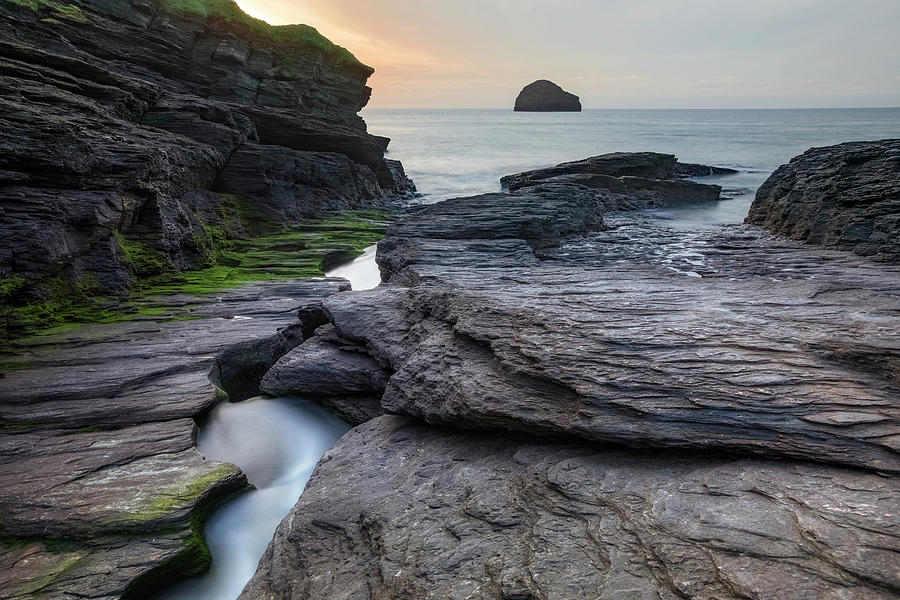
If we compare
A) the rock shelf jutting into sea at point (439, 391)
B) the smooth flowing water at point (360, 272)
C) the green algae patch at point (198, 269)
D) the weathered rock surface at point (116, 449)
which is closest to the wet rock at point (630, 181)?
the rock shelf jutting into sea at point (439, 391)

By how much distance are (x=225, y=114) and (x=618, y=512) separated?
2910 cm

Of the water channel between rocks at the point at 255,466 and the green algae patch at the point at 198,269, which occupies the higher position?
the green algae patch at the point at 198,269

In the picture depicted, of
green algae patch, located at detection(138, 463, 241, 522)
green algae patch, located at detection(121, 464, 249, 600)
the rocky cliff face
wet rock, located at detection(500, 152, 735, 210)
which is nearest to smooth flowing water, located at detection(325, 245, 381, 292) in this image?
the rocky cliff face

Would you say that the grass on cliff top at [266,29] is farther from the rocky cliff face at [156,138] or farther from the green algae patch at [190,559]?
the green algae patch at [190,559]

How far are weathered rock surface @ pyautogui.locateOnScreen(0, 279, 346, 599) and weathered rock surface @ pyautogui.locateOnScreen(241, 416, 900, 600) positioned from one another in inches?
76.3

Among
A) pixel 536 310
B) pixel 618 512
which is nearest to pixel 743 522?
pixel 618 512

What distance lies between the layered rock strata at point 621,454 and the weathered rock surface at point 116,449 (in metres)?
1.92

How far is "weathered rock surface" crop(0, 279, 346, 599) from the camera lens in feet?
24.5

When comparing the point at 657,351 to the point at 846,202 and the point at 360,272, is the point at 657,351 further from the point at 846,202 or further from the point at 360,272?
the point at 360,272

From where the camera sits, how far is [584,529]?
5.82 meters

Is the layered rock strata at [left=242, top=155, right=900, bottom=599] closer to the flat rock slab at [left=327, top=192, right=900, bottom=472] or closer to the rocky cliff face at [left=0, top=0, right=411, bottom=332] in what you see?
the flat rock slab at [left=327, top=192, right=900, bottom=472]

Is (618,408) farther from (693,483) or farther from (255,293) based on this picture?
(255,293)

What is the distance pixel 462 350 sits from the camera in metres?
9.40

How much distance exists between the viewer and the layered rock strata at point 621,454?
198 inches
